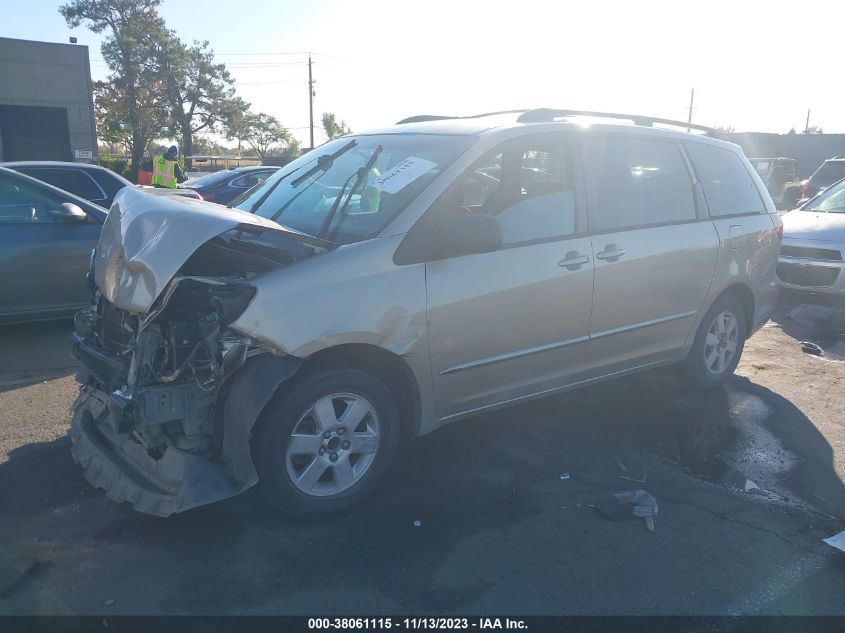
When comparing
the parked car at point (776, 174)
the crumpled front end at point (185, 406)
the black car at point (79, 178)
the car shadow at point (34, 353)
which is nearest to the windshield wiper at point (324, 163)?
the crumpled front end at point (185, 406)

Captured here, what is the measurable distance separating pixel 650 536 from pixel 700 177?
298 centimetres

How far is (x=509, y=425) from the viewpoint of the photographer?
4.77 m

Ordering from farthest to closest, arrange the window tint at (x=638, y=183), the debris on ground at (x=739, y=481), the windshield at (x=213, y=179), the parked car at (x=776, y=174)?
1. the parked car at (x=776, y=174)
2. the windshield at (x=213, y=179)
3. the window tint at (x=638, y=183)
4. the debris on ground at (x=739, y=481)

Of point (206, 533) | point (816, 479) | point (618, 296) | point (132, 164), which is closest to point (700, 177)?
point (618, 296)

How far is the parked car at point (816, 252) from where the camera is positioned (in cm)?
798

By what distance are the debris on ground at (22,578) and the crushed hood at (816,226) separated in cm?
853

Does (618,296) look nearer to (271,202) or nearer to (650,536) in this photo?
(650,536)

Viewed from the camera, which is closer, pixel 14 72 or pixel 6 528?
pixel 6 528

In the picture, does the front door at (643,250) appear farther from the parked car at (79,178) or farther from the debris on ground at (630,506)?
the parked car at (79,178)

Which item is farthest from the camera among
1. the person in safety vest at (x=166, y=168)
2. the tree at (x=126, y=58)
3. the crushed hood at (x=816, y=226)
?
the tree at (x=126, y=58)

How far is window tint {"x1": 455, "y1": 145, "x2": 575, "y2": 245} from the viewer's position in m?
4.15

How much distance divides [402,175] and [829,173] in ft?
49.2

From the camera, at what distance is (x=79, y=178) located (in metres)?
8.30

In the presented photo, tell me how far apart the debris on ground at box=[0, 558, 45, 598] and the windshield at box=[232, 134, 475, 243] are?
2.09m
